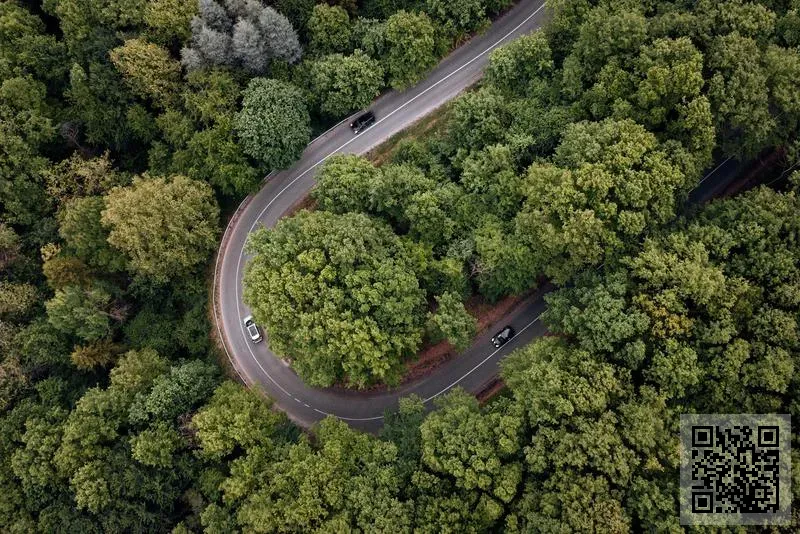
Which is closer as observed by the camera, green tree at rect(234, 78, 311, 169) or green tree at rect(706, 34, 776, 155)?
green tree at rect(706, 34, 776, 155)

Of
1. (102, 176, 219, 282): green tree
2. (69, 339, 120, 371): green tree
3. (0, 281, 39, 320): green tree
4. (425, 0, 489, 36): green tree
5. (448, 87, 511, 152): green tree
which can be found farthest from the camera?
(425, 0, 489, 36): green tree

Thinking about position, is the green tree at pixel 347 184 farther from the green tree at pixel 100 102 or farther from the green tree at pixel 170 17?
the green tree at pixel 100 102

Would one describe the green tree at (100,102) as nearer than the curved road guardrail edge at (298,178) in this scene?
Yes

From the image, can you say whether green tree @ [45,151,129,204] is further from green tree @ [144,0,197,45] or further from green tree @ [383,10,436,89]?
green tree @ [383,10,436,89]

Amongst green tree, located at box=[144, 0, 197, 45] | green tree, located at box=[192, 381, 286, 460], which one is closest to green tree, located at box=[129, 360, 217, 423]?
green tree, located at box=[192, 381, 286, 460]

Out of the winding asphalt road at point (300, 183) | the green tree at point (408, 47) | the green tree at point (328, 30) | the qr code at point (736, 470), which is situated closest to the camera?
the qr code at point (736, 470)

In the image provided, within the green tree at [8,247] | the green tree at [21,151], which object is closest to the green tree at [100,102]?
the green tree at [21,151]
